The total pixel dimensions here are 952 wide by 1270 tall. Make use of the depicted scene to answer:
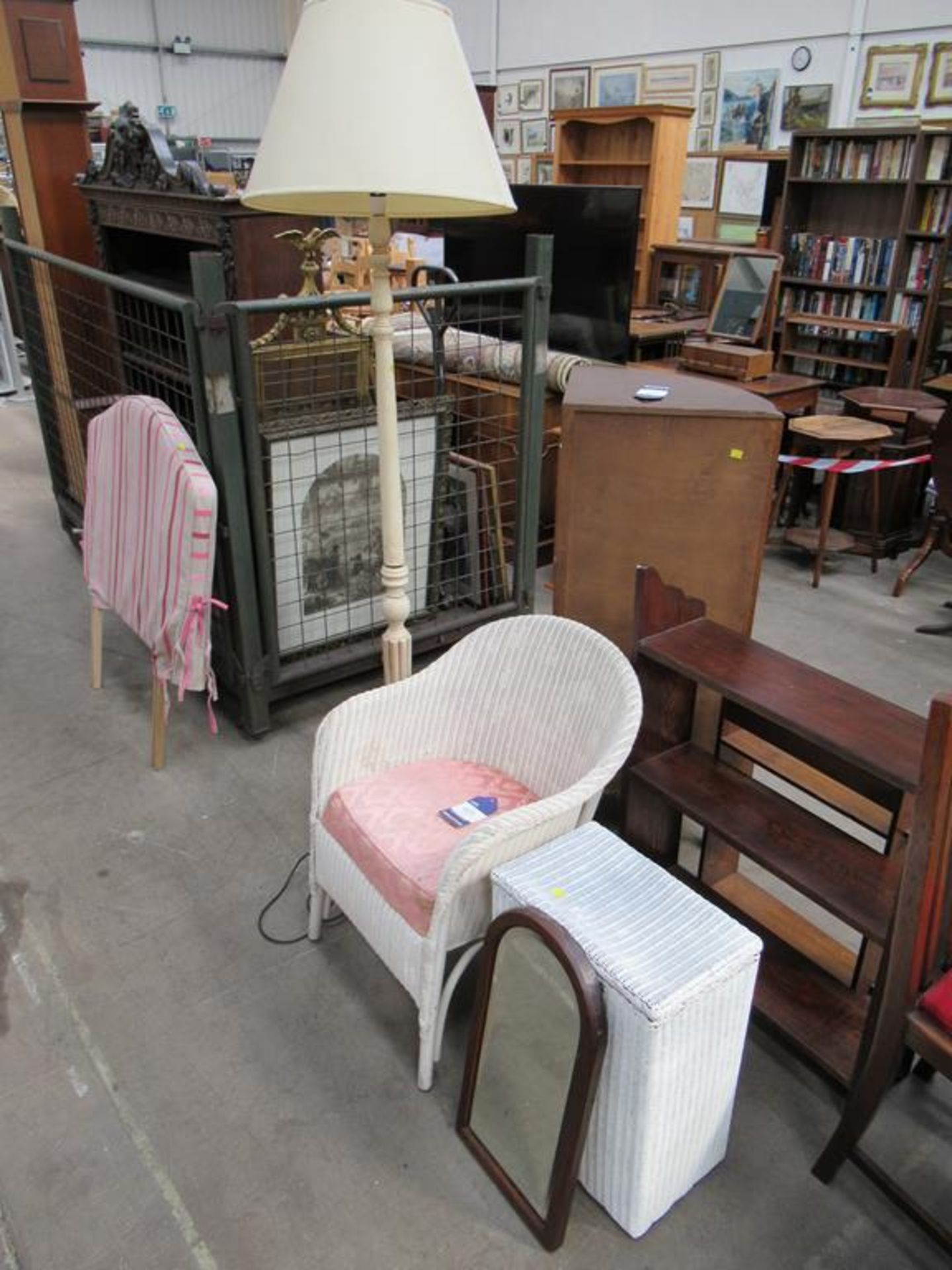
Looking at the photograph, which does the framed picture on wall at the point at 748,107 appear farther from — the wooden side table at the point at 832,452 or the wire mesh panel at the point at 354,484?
the wire mesh panel at the point at 354,484

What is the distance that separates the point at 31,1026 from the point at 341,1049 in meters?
0.60

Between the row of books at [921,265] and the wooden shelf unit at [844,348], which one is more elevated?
the row of books at [921,265]

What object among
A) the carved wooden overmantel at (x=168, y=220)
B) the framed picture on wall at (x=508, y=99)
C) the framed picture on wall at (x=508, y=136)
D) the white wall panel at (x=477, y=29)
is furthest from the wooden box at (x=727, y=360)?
the white wall panel at (x=477, y=29)

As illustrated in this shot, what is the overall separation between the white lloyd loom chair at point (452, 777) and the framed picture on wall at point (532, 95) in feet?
27.3

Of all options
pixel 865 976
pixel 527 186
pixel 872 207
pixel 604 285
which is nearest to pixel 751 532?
pixel 865 976

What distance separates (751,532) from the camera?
197 cm

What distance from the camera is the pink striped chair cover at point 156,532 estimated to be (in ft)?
6.75

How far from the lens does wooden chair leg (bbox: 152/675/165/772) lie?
236 centimetres

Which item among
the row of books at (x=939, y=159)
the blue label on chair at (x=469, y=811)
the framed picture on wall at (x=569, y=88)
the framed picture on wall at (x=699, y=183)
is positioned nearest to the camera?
the blue label on chair at (x=469, y=811)

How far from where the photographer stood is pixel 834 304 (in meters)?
5.50

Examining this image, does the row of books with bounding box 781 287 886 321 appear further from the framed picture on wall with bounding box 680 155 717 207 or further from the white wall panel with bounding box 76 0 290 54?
the white wall panel with bounding box 76 0 290 54

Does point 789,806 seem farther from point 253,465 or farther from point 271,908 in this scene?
point 253,465

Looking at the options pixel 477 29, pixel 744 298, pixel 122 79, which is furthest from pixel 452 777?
pixel 122 79

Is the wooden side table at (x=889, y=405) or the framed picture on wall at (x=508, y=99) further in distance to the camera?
the framed picture on wall at (x=508, y=99)
